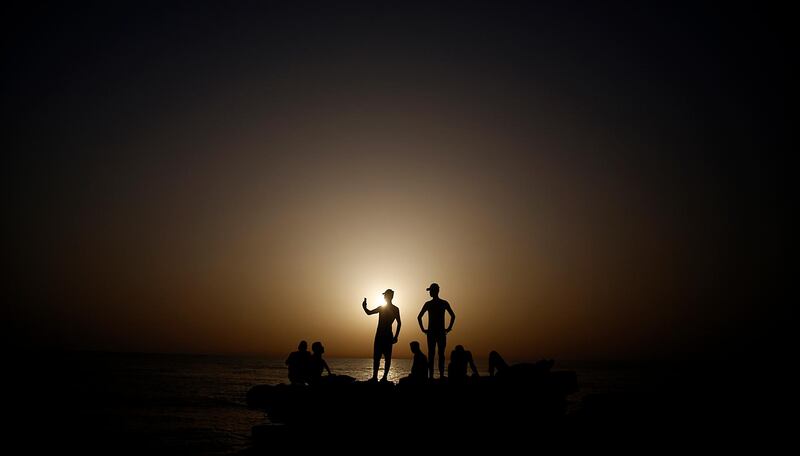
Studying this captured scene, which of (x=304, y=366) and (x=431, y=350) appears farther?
(x=304, y=366)

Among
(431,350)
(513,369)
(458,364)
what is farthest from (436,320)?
(513,369)

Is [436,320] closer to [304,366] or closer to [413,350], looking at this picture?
[413,350]

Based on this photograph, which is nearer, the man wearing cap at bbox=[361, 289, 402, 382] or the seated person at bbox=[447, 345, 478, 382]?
the man wearing cap at bbox=[361, 289, 402, 382]

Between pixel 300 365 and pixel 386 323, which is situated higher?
pixel 386 323

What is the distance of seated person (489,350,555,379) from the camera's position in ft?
54.6

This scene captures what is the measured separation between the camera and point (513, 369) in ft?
55.9

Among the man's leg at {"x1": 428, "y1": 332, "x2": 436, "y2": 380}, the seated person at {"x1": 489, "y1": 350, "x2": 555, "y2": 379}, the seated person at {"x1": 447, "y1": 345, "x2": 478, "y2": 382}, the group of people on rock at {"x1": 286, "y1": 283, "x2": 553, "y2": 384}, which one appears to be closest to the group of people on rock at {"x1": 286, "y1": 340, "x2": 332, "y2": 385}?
the group of people on rock at {"x1": 286, "y1": 283, "x2": 553, "y2": 384}

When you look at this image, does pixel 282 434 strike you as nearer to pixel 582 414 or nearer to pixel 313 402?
pixel 313 402

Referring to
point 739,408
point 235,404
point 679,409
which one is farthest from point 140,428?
point 739,408

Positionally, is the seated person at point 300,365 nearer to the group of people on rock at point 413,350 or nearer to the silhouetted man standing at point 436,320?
the group of people on rock at point 413,350

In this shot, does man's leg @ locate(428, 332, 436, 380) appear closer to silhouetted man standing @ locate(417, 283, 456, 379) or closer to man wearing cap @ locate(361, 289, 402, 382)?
silhouetted man standing @ locate(417, 283, 456, 379)

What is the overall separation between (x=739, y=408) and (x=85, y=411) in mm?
37122

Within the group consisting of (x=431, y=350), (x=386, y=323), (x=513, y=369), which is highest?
(x=386, y=323)

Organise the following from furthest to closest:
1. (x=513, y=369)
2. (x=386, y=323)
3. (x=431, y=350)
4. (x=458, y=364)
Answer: (x=513, y=369) → (x=458, y=364) → (x=431, y=350) → (x=386, y=323)
